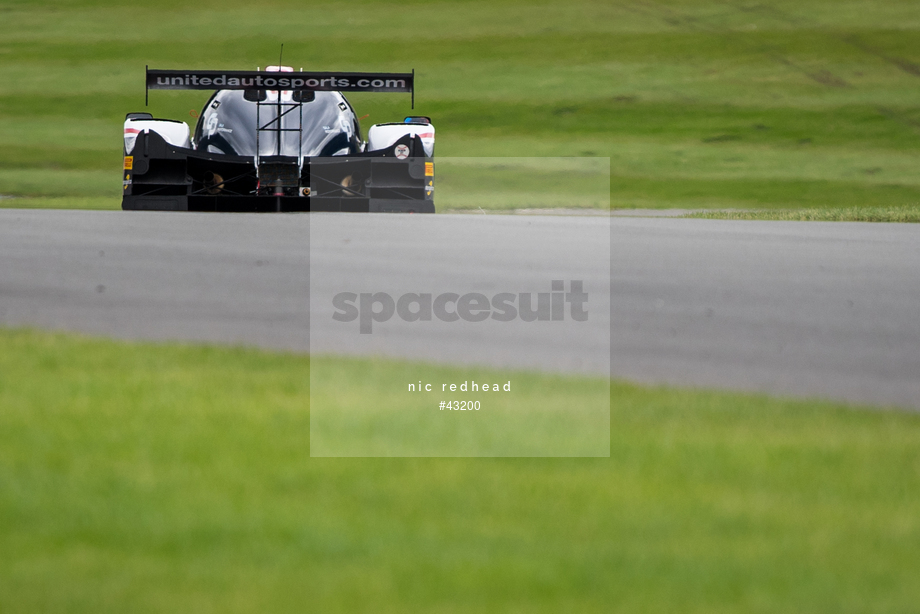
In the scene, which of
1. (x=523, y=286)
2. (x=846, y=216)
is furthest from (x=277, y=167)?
(x=846, y=216)

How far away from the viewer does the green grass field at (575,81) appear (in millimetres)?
23047

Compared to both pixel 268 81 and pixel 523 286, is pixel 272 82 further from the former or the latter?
pixel 523 286

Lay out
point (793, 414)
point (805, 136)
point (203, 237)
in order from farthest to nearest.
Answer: point (805, 136) → point (203, 237) → point (793, 414)

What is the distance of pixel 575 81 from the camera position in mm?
30234

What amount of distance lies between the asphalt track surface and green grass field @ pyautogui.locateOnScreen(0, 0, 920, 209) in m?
9.12

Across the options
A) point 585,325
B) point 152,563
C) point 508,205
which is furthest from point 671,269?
point 508,205

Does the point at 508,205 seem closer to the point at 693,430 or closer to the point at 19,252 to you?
the point at 19,252

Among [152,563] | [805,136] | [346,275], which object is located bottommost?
[152,563]

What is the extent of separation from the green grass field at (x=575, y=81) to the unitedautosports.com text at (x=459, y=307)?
39.4ft

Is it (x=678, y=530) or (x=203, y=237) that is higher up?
(x=203, y=237)

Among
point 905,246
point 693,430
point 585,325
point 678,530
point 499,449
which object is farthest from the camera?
point 905,246

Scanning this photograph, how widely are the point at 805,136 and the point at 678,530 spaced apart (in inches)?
981

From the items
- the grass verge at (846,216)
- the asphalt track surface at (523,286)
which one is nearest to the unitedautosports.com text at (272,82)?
the asphalt track surface at (523,286)

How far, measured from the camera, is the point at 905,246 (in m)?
9.96
